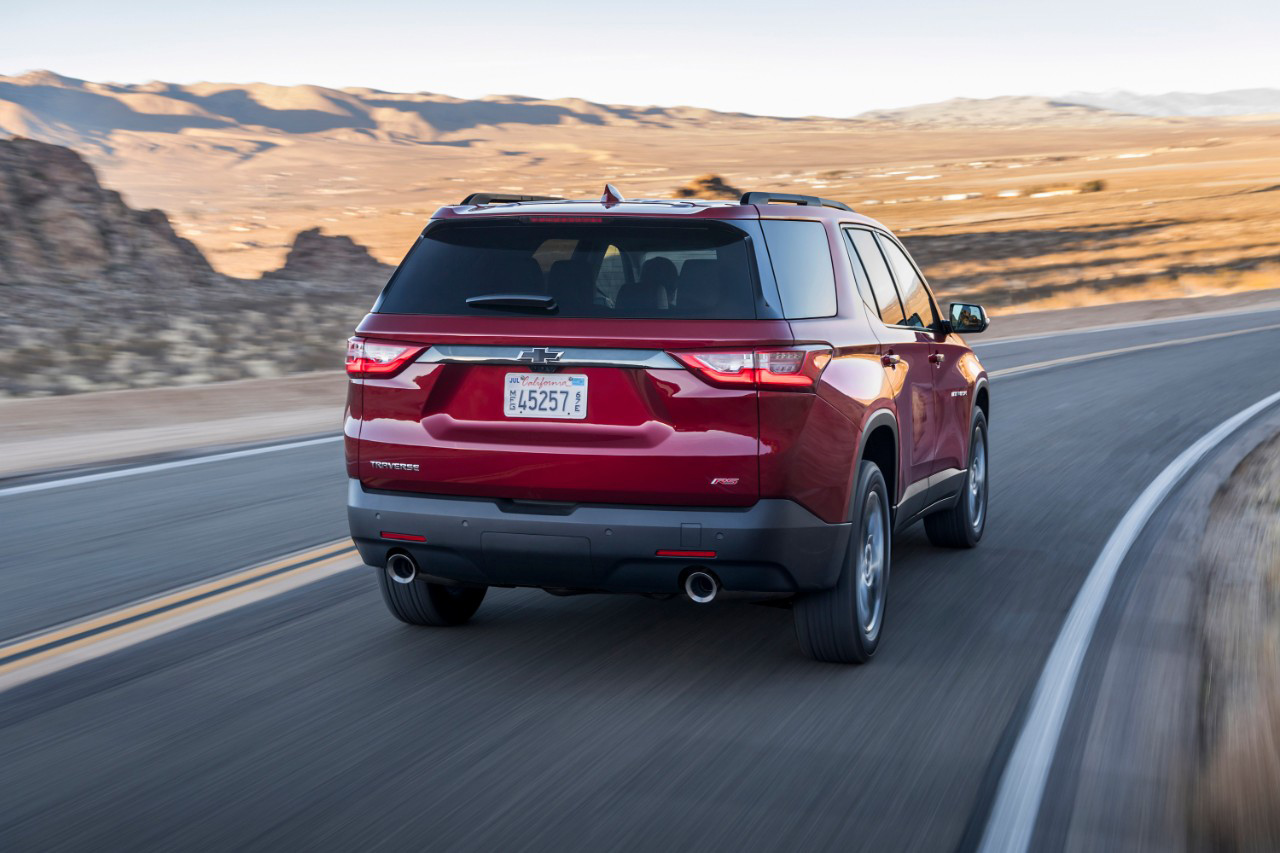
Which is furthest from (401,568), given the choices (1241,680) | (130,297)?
(130,297)

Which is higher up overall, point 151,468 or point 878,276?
point 878,276

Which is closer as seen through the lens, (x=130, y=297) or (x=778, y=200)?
(x=778, y=200)

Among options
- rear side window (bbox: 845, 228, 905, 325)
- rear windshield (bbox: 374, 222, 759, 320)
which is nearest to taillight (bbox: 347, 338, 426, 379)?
rear windshield (bbox: 374, 222, 759, 320)

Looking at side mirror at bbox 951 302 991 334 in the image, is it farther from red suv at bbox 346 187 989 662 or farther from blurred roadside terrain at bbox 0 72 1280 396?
blurred roadside terrain at bbox 0 72 1280 396

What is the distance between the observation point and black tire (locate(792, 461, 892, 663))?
551 cm

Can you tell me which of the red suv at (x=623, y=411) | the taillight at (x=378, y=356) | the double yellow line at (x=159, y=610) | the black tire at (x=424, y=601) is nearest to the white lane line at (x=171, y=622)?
the double yellow line at (x=159, y=610)

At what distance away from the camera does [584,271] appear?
534 cm

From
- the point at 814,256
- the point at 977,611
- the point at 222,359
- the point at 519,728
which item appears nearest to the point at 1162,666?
the point at 977,611

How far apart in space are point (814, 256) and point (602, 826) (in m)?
2.57

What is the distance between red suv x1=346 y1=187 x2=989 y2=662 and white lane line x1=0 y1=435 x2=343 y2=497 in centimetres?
557

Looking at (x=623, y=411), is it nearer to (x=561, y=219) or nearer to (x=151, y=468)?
(x=561, y=219)

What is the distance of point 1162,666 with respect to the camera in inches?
225

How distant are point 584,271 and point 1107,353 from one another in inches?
755

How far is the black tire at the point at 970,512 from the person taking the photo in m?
7.98
